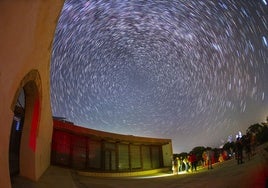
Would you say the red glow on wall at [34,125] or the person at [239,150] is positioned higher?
the red glow on wall at [34,125]

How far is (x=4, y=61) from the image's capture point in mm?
5398

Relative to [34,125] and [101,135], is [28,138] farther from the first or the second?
[101,135]

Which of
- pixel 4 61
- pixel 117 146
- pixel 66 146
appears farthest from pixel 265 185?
pixel 117 146

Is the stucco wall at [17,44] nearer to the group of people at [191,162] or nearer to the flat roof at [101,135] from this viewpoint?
the flat roof at [101,135]

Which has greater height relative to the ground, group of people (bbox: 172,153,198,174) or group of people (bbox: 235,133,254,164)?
group of people (bbox: 235,133,254,164)

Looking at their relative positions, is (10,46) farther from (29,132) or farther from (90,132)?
(90,132)

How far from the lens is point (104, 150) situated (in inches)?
883

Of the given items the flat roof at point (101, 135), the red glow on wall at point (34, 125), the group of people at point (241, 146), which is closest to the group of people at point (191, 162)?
the flat roof at point (101, 135)

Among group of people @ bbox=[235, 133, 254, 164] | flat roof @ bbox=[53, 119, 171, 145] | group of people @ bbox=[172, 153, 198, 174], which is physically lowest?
group of people @ bbox=[172, 153, 198, 174]

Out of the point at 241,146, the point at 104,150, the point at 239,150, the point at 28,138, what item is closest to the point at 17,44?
the point at 28,138

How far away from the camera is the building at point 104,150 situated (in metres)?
18.3

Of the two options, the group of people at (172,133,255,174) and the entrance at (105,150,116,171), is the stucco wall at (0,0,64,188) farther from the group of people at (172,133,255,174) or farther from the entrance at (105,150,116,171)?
the entrance at (105,150,116,171)

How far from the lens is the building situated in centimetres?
1834

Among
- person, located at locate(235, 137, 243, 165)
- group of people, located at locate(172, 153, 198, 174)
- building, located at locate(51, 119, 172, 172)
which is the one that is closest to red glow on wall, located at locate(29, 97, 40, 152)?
building, located at locate(51, 119, 172, 172)
